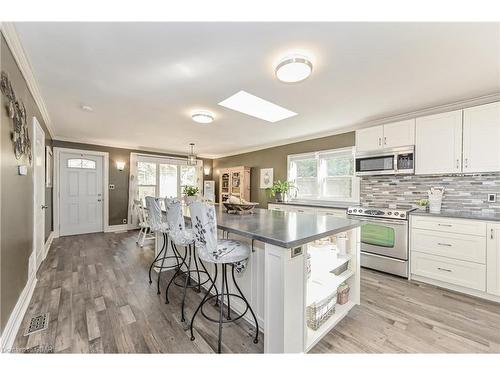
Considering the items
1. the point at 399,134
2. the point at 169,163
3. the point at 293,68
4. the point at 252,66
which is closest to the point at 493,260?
the point at 399,134

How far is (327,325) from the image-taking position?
5.57 feet

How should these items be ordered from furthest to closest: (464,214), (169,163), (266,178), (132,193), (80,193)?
(169,163), (132,193), (266,178), (80,193), (464,214)

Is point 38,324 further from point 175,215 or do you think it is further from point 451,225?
point 451,225

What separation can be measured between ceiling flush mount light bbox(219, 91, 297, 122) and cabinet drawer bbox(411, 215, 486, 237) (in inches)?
89.0

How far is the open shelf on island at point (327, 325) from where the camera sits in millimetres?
1528

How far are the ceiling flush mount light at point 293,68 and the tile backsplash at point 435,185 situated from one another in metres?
2.54

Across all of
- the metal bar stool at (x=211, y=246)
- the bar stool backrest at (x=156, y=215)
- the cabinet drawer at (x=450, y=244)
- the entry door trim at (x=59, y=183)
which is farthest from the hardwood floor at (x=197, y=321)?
the entry door trim at (x=59, y=183)

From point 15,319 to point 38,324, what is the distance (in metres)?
0.16

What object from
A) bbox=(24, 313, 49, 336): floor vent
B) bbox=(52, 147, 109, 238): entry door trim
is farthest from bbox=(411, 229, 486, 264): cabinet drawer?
bbox=(52, 147, 109, 238): entry door trim

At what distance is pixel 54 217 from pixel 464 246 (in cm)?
734

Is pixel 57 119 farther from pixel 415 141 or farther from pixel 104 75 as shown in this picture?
pixel 415 141

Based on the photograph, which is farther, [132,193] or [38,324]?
[132,193]

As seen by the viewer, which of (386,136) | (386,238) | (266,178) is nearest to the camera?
(386,238)
